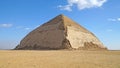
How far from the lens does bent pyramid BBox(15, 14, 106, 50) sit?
5153 cm

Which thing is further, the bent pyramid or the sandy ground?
the bent pyramid

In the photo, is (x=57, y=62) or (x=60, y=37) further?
(x=60, y=37)

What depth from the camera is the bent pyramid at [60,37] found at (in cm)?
5153

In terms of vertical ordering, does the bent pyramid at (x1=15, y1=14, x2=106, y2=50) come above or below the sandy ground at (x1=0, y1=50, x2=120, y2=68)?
above

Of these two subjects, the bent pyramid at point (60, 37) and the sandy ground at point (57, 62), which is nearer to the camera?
the sandy ground at point (57, 62)

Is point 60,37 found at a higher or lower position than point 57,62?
higher

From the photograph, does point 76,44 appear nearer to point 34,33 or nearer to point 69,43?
point 69,43

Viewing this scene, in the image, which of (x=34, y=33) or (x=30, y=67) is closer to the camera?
(x=30, y=67)

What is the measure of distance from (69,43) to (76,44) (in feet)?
9.75

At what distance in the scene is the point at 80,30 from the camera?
195 feet

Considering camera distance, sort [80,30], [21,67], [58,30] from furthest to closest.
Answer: [80,30], [58,30], [21,67]

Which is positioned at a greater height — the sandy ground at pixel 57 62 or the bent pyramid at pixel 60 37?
the bent pyramid at pixel 60 37

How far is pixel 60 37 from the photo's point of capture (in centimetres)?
5294

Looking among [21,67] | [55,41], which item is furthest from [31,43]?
[21,67]
